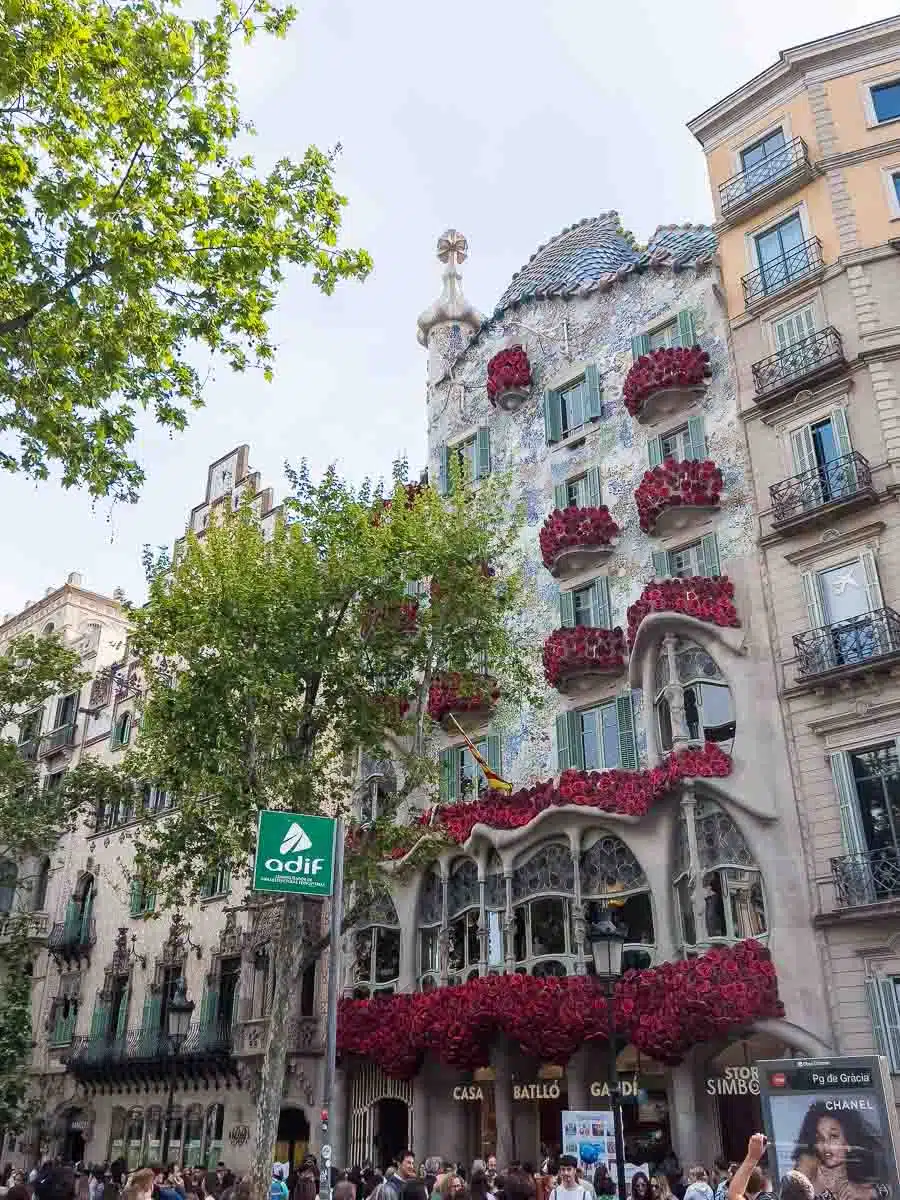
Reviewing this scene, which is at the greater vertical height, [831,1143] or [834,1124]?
[834,1124]

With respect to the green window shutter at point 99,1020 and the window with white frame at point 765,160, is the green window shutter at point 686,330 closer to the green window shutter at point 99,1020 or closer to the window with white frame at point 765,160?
the window with white frame at point 765,160

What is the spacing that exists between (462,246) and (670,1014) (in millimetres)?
25861

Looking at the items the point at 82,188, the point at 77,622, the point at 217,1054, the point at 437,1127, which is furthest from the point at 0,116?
the point at 77,622

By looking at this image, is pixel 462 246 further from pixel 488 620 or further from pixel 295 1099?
pixel 295 1099

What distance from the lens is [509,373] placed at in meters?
31.2

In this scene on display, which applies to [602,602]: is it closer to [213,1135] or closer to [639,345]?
[639,345]

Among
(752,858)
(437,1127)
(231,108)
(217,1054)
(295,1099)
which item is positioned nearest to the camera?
(231,108)

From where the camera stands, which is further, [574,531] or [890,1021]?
[574,531]

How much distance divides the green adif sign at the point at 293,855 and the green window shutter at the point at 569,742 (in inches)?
460

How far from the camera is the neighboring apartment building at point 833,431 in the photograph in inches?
790

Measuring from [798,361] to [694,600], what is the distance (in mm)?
6064

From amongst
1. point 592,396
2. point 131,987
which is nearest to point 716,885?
point 592,396

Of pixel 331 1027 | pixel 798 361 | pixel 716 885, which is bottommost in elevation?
pixel 331 1027

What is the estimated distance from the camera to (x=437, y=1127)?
25141mm
